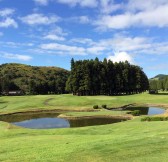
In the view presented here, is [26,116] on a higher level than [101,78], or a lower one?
lower

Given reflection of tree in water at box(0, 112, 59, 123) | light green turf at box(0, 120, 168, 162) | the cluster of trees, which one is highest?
the cluster of trees

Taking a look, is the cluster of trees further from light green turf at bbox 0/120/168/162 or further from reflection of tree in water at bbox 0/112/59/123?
light green turf at bbox 0/120/168/162

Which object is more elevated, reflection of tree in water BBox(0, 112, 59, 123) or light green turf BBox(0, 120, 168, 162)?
light green turf BBox(0, 120, 168, 162)

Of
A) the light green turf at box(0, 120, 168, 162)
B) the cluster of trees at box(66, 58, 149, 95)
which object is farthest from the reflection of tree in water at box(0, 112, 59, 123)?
the cluster of trees at box(66, 58, 149, 95)

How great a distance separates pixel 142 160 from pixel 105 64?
124m

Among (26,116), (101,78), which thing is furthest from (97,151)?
(101,78)

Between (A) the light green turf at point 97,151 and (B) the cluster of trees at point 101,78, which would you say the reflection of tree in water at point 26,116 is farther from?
(B) the cluster of trees at point 101,78

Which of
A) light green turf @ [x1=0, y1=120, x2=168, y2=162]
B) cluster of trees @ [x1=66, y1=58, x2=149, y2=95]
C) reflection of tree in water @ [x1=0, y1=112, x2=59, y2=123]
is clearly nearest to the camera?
light green turf @ [x1=0, y1=120, x2=168, y2=162]

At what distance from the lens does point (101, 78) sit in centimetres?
13588

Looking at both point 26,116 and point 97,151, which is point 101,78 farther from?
point 97,151

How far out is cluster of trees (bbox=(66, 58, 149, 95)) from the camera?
13200cm

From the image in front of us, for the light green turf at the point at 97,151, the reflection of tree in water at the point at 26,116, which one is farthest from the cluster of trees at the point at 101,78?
the light green turf at the point at 97,151

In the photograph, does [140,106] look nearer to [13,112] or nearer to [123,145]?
[13,112]

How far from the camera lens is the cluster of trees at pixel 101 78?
13200 cm
